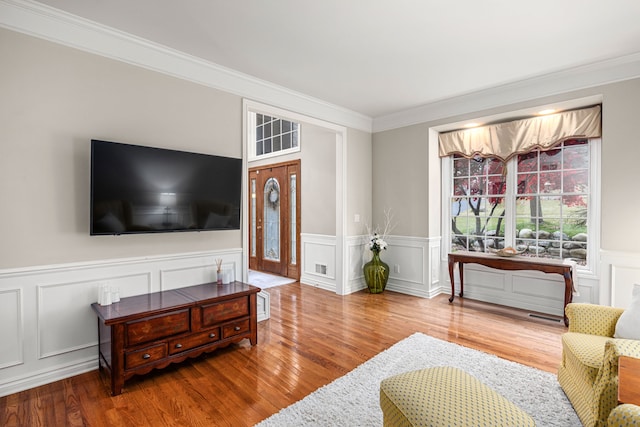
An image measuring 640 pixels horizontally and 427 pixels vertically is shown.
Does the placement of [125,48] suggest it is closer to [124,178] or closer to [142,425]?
[124,178]

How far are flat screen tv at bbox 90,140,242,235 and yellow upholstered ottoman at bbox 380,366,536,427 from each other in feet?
7.38

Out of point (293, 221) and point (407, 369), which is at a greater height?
point (293, 221)

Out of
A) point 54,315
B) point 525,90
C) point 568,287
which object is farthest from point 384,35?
point 54,315

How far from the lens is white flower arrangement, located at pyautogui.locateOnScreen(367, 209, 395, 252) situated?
4.94 m

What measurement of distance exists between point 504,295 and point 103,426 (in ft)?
14.8

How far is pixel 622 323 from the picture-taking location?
2.06m

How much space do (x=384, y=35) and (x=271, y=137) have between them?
13.2 ft

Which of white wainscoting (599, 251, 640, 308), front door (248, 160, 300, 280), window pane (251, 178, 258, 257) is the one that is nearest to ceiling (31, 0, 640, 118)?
white wainscoting (599, 251, 640, 308)

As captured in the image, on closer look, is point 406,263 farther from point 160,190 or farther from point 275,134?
point 160,190

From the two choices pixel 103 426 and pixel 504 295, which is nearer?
pixel 103 426

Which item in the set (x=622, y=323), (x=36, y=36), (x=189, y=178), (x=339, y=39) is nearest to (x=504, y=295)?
(x=622, y=323)

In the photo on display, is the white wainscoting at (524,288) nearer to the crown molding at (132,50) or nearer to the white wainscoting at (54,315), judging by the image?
the crown molding at (132,50)

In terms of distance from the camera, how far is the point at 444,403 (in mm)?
1488

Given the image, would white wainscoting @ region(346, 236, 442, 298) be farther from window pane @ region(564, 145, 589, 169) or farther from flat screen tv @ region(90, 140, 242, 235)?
flat screen tv @ region(90, 140, 242, 235)
